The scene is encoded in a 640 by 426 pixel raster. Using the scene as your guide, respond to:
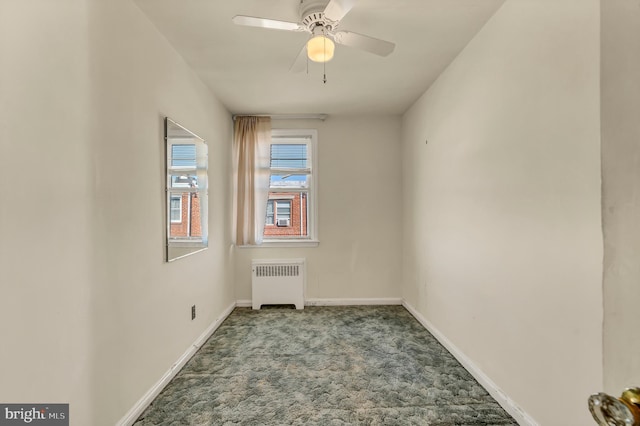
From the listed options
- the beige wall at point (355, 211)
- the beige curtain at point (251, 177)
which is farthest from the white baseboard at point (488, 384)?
the beige curtain at point (251, 177)

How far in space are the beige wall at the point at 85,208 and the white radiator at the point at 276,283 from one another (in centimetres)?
143

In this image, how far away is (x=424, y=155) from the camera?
9.80ft

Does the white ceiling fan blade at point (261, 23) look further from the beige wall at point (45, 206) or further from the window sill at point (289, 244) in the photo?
the window sill at point (289, 244)

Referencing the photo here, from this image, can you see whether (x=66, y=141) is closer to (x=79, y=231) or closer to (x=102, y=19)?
(x=79, y=231)

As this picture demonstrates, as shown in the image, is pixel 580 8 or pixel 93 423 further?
pixel 93 423

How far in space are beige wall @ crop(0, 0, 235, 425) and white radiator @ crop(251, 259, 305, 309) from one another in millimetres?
1433

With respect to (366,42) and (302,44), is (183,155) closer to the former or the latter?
(302,44)

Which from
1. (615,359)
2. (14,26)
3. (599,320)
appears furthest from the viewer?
(599,320)

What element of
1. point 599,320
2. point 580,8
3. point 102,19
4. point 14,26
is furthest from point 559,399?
point 102,19

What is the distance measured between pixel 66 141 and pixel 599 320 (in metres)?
2.36

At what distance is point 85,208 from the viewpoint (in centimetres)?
132

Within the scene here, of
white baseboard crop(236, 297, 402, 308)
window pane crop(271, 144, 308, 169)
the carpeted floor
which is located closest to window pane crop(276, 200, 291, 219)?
window pane crop(271, 144, 308, 169)

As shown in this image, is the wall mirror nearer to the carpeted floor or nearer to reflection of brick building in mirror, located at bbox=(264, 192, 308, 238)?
the carpeted floor

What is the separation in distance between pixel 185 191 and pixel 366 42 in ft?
5.65
